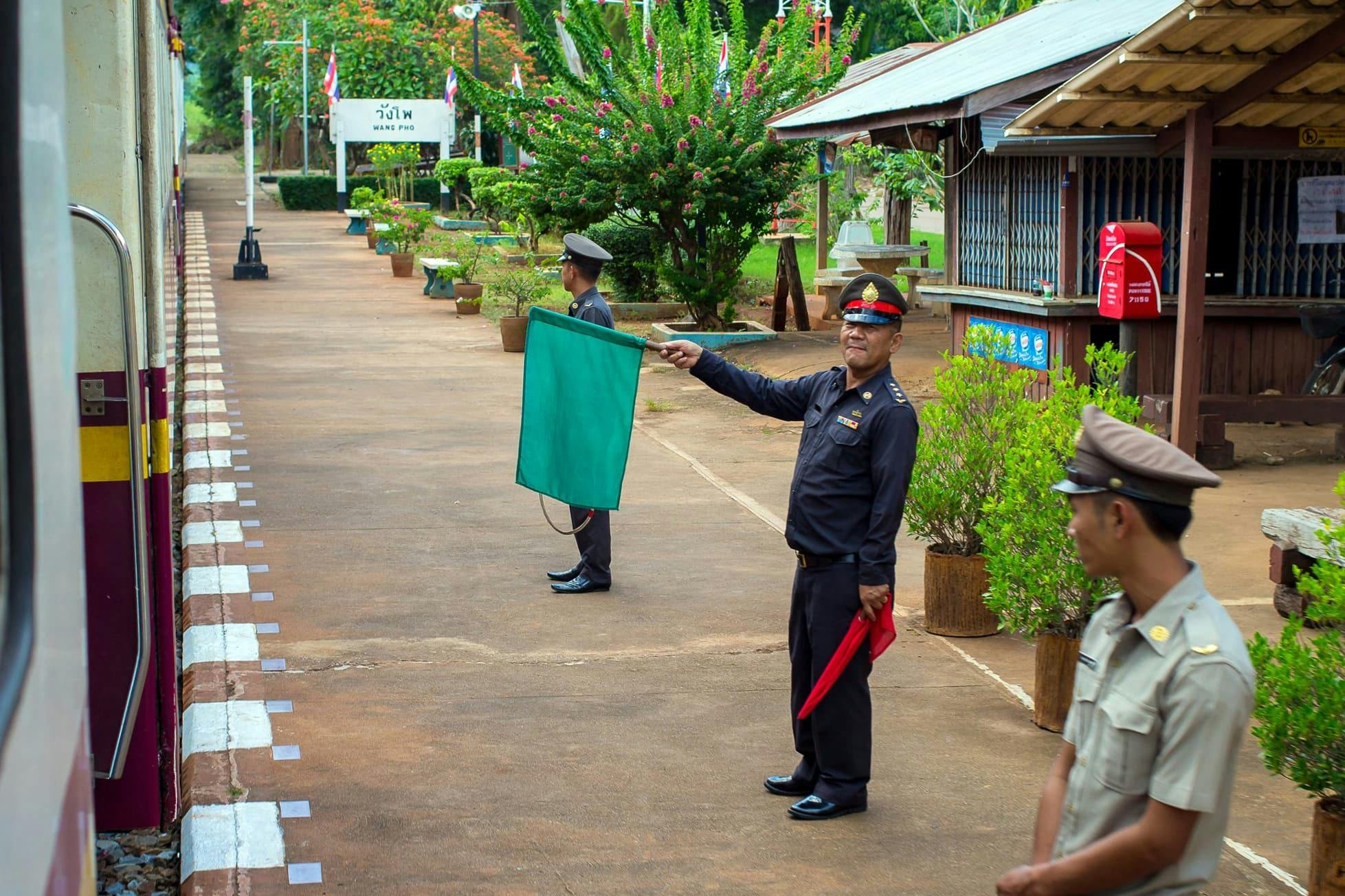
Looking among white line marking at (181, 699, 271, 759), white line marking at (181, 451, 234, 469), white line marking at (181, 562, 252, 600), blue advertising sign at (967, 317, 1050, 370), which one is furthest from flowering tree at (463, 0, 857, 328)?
white line marking at (181, 699, 271, 759)

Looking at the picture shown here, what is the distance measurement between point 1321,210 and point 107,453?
32.7 ft

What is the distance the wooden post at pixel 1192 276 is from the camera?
968 cm

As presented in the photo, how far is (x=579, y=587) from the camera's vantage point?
24.4 ft

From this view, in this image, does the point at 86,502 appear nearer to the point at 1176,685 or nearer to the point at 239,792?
the point at 239,792

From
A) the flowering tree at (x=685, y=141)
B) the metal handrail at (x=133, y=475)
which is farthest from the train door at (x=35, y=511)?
the flowering tree at (x=685, y=141)

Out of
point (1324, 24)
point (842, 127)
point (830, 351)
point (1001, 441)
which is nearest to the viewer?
point (1001, 441)

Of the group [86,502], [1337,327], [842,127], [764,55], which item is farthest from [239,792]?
[764,55]

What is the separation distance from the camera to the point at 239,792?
4902 mm

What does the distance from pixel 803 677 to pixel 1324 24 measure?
601 centimetres

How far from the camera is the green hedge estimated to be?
43.5m

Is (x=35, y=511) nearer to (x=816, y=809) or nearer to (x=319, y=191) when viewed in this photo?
(x=816, y=809)

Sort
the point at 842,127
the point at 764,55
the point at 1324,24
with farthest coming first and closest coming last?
the point at 764,55 → the point at 842,127 → the point at 1324,24

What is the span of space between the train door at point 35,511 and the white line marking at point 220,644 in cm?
478

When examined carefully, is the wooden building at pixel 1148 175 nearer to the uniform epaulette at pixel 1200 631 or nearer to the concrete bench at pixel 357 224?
the uniform epaulette at pixel 1200 631
